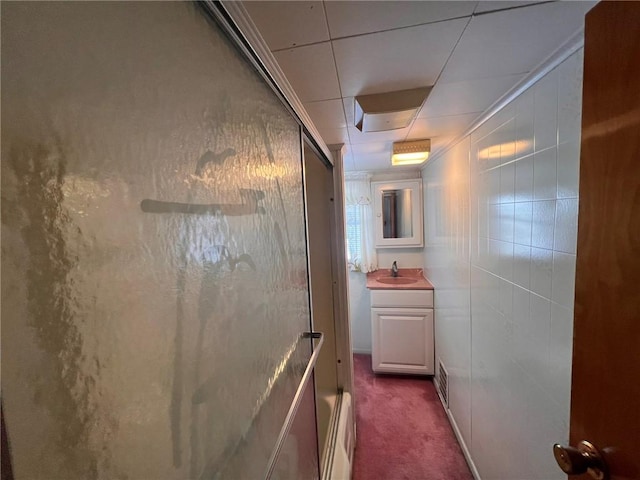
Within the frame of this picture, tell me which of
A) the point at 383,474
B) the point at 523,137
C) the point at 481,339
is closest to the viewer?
the point at 523,137

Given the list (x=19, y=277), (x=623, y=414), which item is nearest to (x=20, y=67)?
(x=19, y=277)

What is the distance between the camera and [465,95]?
3.72 feet

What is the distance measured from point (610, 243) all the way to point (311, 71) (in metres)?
0.90

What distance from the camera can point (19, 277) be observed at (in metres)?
0.20

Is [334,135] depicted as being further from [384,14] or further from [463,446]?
[463,446]

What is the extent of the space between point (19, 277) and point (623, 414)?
0.97 meters

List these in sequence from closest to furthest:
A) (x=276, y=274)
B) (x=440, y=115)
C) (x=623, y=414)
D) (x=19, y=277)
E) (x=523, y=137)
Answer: (x=19, y=277) < (x=623, y=414) < (x=276, y=274) < (x=523, y=137) < (x=440, y=115)

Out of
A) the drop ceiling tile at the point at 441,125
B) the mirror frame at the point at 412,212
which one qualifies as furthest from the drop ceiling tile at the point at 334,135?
the mirror frame at the point at 412,212

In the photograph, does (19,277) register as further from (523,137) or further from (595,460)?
(523,137)

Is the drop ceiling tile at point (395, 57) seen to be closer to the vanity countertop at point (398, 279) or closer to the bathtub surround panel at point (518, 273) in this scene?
the bathtub surround panel at point (518, 273)

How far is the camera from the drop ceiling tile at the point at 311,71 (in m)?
0.78

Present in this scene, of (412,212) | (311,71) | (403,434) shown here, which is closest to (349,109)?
(311,71)

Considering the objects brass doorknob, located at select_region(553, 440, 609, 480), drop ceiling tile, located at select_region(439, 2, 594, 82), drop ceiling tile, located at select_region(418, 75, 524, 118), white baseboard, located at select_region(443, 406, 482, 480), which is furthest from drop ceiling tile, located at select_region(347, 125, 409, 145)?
white baseboard, located at select_region(443, 406, 482, 480)

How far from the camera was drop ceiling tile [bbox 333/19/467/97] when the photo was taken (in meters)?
0.73
